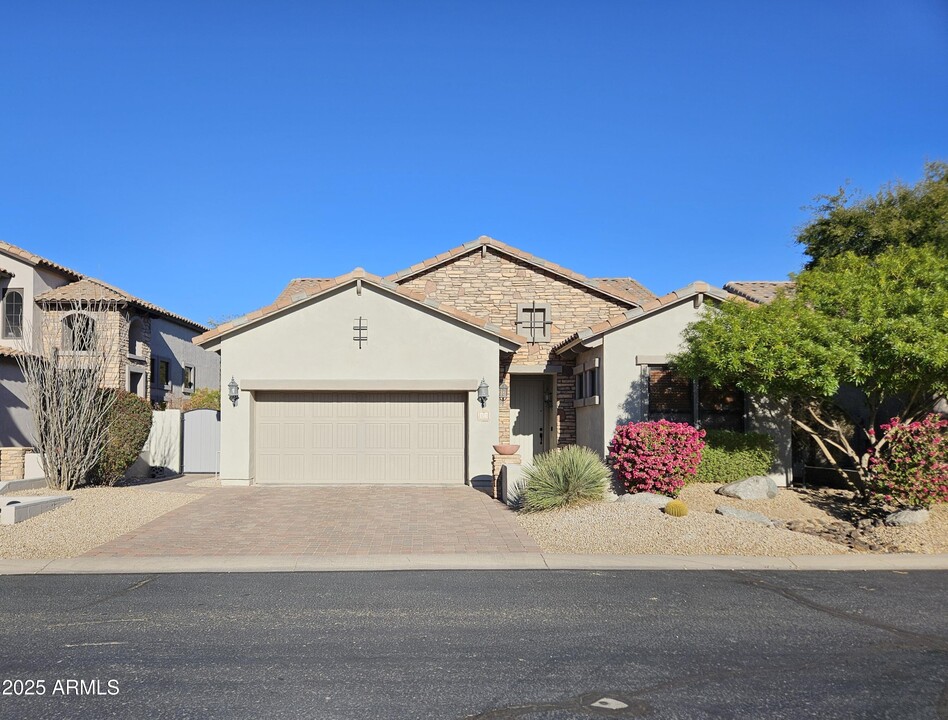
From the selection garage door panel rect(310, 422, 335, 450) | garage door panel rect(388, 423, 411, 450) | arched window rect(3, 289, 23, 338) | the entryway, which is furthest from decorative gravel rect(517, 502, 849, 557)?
arched window rect(3, 289, 23, 338)

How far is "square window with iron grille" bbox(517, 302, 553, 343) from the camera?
66.0ft

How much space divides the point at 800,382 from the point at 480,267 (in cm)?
1043

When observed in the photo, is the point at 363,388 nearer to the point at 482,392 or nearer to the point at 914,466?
the point at 482,392

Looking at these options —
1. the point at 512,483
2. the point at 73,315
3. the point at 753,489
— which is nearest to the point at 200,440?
the point at 73,315

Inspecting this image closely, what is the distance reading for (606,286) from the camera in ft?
67.4

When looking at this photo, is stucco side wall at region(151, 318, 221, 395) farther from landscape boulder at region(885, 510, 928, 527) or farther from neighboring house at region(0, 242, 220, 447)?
landscape boulder at region(885, 510, 928, 527)

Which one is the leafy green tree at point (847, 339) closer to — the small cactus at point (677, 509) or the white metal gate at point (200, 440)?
the small cactus at point (677, 509)

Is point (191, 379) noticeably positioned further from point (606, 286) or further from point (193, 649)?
point (193, 649)

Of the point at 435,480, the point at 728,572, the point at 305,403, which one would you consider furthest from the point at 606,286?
the point at 728,572

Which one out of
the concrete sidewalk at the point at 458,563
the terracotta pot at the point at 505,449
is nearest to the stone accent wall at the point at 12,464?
the concrete sidewalk at the point at 458,563

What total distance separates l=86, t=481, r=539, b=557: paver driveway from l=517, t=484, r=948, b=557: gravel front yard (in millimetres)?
552

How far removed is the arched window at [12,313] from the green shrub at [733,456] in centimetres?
2209

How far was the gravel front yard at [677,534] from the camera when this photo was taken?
32.3 feet

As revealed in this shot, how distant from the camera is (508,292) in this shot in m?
20.5
